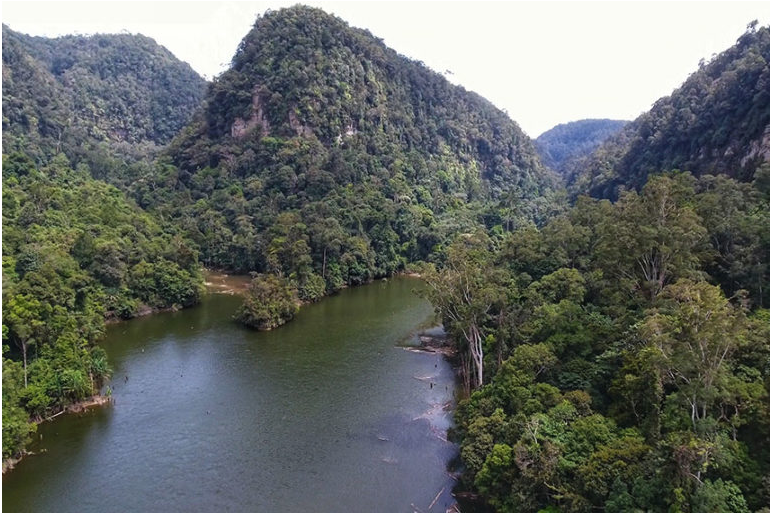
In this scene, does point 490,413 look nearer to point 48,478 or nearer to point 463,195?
point 48,478

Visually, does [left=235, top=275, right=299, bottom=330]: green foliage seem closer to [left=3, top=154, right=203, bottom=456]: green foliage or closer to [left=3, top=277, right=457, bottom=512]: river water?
[left=3, top=277, right=457, bottom=512]: river water

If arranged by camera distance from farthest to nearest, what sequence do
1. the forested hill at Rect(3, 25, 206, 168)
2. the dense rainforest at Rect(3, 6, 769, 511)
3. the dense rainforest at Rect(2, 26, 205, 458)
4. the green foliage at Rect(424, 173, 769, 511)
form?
1. the forested hill at Rect(3, 25, 206, 168)
2. the dense rainforest at Rect(2, 26, 205, 458)
3. the dense rainforest at Rect(3, 6, 769, 511)
4. the green foliage at Rect(424, 173, 769, 511)

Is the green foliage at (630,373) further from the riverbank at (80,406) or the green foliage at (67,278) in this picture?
the green foliage at (67,278)

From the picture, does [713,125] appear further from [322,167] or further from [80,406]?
[80,406]

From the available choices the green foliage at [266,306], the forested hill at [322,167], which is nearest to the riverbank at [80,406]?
the green foliage at [266,306]

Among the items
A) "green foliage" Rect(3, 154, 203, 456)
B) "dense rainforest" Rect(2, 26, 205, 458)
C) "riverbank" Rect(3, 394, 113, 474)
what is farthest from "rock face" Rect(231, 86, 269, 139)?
"riverbank" Rect(3, 394, 113, 474)

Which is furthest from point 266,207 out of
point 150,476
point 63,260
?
point 150,476
